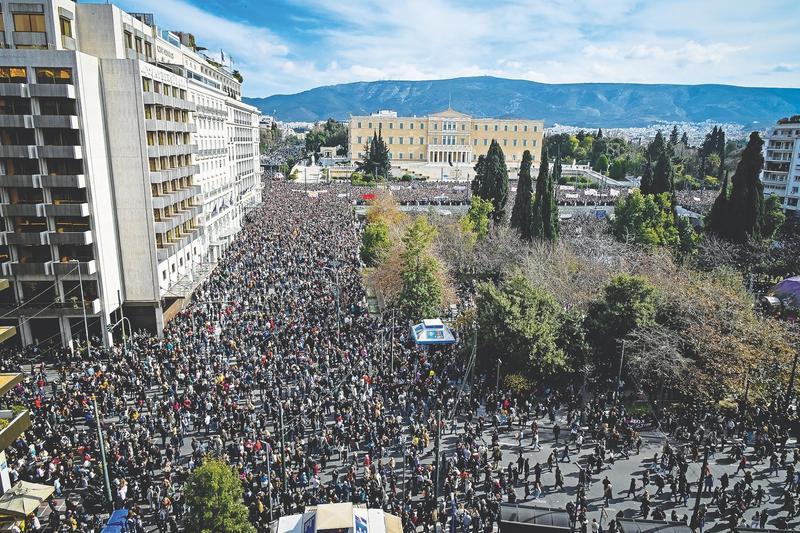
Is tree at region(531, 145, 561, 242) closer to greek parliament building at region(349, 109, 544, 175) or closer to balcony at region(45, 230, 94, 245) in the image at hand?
balcony at region(45, 230, 94, 245)

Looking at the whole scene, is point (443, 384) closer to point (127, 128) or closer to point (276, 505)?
point (276, 505)

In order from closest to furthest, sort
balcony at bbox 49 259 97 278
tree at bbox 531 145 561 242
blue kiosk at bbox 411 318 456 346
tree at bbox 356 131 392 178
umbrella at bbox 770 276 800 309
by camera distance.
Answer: balcony at bbox 49 259 97 278, blue kiosk at bbox 411 318 456 346, umbrella at bbox 770 276 800 309, tree at bbox 531 145 561 242, tree at bbox 356 131 392 178

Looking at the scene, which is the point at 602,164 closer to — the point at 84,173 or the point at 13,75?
the point at 84,173

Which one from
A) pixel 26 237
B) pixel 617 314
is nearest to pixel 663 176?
pixel 617 314

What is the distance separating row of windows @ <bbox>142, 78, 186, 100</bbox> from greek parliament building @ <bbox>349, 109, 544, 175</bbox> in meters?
92.6

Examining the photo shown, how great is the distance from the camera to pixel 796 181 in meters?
65.3

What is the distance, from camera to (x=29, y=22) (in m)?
24.4

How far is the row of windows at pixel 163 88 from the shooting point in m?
28.2

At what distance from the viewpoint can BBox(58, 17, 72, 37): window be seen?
25203mm

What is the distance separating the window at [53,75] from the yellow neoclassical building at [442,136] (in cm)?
10211

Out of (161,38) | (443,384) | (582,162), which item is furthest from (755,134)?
(582,162)

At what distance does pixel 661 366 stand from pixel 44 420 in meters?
23.4

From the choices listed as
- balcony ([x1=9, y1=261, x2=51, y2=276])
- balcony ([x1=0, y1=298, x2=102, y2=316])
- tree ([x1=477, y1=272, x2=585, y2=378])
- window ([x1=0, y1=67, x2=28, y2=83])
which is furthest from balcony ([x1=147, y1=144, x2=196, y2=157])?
tree ([x1=477, y1=272, x2=585, y2=378])

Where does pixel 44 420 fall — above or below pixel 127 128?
below
